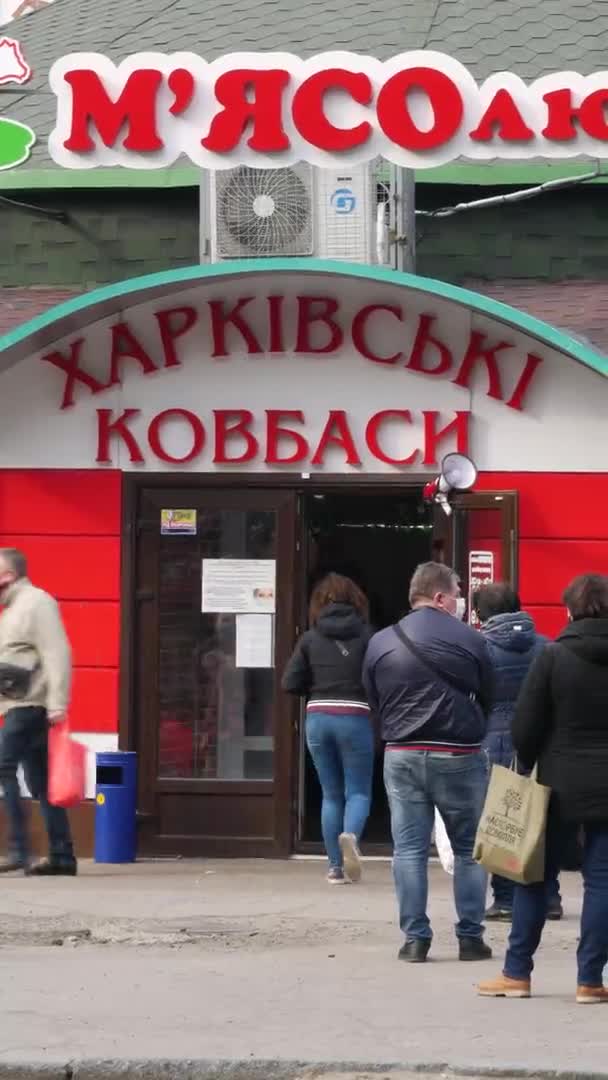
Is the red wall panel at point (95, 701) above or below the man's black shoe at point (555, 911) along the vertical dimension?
above

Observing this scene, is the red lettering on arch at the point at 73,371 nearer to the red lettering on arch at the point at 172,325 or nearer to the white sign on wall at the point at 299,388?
the white sign on wall at the point at 299,388

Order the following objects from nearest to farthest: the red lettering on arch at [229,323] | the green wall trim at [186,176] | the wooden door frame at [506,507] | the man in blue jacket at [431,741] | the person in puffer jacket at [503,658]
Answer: the man in blue jacket at [431,741]
the person in puffer jacket at [503,658]
the wooden door frame at [506,507]
the red lettering on arch at [229,323]
the green wall trim at [186,176]

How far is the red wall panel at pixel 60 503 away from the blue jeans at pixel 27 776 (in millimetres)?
1713

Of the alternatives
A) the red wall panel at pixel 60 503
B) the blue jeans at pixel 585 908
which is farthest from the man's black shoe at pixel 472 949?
the red wall panel at pixel 60 503

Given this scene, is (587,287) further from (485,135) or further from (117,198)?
(117,198)

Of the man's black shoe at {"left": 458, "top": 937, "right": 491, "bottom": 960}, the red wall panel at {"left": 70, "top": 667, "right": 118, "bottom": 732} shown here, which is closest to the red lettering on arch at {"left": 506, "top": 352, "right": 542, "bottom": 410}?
the red wall panel at {"left": 70, "top": 667, "right": 118, "bottom": 732}

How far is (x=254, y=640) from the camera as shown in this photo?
13594 mm

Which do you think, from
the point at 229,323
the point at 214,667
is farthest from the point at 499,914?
the point at 229,323

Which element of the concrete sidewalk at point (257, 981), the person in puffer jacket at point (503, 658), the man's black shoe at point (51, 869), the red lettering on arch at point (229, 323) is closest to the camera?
the concrete sidewalk at point (257, 981)

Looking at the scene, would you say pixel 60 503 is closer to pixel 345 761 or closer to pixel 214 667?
pixel 214 667

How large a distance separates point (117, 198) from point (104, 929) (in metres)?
5.64

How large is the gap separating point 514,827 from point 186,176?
23.2 feet

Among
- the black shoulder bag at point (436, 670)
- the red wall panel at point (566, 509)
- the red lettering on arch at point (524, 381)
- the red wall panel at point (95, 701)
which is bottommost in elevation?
the red wall panel at point (95, 701)

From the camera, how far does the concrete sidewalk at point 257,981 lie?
7.50 metres
